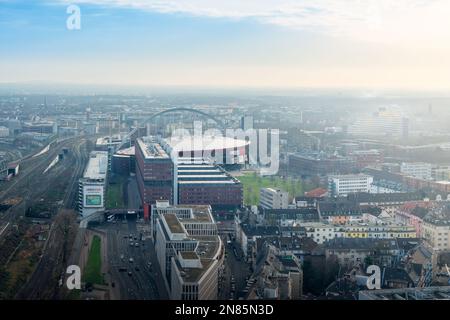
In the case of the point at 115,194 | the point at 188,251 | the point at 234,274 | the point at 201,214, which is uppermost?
the point at 188,251

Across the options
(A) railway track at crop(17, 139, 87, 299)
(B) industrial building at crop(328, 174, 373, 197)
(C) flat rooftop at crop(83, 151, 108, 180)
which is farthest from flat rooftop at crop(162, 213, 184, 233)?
(B) industrial building at crop(328, 174, 373, 197)

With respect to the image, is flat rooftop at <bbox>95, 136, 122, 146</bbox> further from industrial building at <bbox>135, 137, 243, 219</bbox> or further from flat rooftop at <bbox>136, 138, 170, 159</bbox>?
industrial building at <bbox>135, 137, 243, 219</bbox>

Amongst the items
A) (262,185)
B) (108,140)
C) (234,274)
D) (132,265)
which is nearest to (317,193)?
(262,185)

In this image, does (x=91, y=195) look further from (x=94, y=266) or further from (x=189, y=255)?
(x=189, y=255)
